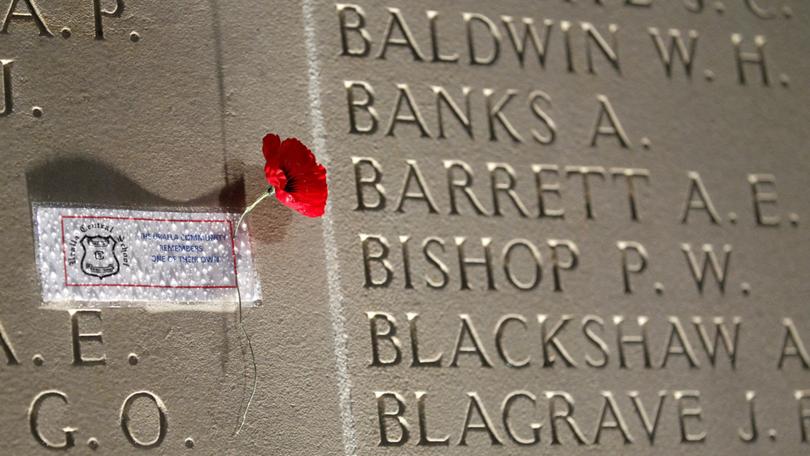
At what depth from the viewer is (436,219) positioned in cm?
338

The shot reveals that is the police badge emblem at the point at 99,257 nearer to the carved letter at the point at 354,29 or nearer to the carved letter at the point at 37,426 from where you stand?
the carved letter at the point at 37,426

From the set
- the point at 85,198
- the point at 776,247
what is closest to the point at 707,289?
the point at 776,247

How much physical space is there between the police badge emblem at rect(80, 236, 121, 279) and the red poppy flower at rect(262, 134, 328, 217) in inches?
15.6

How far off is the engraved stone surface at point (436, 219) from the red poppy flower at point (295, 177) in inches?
5.1

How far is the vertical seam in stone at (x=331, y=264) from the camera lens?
3.14 m

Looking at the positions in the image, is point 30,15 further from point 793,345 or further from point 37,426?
point 793,345

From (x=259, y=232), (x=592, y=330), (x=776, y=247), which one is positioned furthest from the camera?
(x=776, y=247)

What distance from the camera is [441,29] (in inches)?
139

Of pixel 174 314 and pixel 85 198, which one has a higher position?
pixel 85 198

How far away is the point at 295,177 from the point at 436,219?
46cm

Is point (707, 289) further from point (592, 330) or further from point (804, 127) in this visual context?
point (804, 127)

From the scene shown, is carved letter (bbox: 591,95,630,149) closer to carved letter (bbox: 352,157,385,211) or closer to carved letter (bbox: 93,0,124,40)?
carved letter (bbox: 352,157,385,211)

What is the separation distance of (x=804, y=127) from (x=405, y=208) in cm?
131

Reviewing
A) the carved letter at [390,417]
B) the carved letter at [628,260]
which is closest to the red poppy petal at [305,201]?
the carved letter at [390,417]
